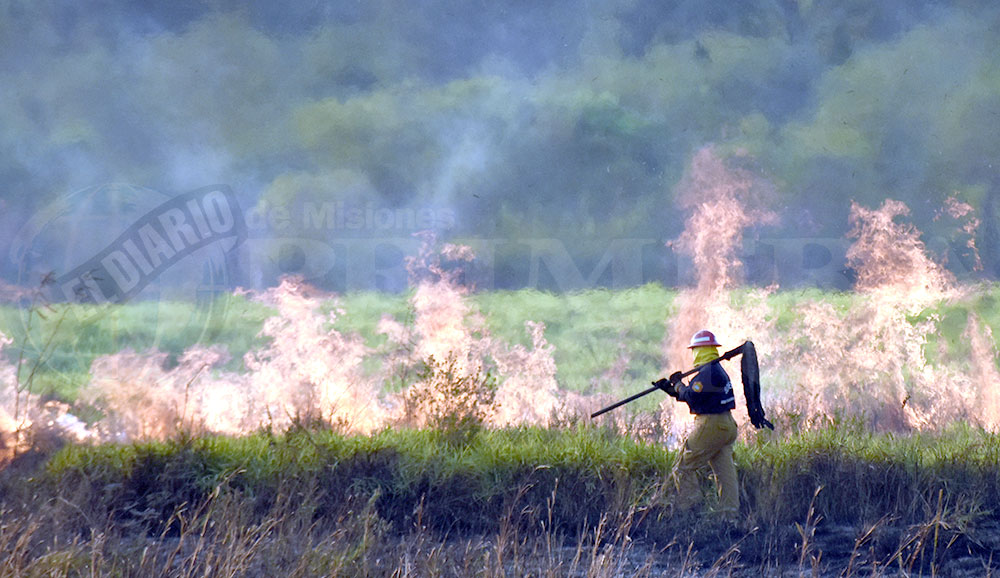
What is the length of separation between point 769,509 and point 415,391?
177 inches

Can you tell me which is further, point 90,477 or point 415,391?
point 415,391

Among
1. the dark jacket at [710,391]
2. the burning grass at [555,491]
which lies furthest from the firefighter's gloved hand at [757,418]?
the burning grass at [555,491]

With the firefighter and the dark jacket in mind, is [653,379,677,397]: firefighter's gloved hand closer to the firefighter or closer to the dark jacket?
the firefighter

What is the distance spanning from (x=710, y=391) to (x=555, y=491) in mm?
2190

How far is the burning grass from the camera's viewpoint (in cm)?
788

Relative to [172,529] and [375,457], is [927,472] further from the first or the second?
[172,529]

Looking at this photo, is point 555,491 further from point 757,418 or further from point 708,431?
point 757,418

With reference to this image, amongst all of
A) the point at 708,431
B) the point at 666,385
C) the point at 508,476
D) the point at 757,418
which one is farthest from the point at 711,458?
the point at 508,476

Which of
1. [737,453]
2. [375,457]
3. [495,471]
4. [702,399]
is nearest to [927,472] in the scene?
[737,453]

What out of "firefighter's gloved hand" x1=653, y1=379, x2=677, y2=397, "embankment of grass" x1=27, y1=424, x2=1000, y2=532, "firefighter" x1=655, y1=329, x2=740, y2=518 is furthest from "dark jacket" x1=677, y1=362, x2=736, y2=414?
"embankment of grass" x1=27, y1=424, x2=1000, y2=532

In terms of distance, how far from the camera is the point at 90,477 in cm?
893

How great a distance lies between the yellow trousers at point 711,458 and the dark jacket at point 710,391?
0.08 m

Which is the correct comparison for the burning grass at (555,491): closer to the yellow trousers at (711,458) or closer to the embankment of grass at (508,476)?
the embankment of grass at (508,476)

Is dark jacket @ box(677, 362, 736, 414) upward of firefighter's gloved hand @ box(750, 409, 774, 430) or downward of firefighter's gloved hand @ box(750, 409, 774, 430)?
upward
